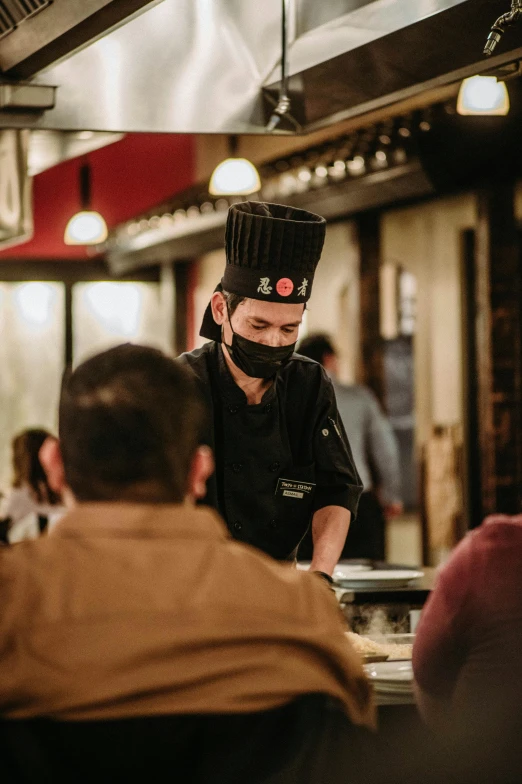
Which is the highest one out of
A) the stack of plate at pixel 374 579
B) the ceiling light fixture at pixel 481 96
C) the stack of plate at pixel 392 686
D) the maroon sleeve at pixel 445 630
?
the ceiling light fixture at pixel 481 96

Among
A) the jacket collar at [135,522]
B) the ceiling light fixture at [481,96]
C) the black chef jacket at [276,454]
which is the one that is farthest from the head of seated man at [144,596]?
the ceiling light fixture at [481,96]

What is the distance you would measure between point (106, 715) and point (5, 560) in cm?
21

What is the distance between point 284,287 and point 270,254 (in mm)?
75

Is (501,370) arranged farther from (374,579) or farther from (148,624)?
(148,624)

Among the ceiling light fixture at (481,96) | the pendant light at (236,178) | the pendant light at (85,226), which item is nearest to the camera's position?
the ceiling light fixture at (481,96)

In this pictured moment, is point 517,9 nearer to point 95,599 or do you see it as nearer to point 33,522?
point 95,599

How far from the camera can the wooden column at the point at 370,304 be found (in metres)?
7.24

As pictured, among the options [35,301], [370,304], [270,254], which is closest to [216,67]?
[270,254]

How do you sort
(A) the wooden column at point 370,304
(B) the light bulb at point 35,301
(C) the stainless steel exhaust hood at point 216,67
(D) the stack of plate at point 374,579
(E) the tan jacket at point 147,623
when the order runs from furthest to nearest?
(B) the light bulb at point 35,301, (A) the wooden column at point 370,304, (D) the stack of plate at point 374,579, (C) the stainless steel exhaust hood at point 216,67, (E) the tan jacket at point 147,623

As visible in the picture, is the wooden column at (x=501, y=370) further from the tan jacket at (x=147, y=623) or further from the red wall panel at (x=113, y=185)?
the tan jacket at (x=147, y=623)

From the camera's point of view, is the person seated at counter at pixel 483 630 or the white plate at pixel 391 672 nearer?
the person seated at counter at pixel 483 630

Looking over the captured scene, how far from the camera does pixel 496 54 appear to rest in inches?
96.8

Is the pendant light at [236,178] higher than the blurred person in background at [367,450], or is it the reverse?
the pendant light at [236,178]

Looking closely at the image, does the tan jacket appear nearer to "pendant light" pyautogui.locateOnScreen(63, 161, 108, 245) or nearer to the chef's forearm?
the chef's forearm
